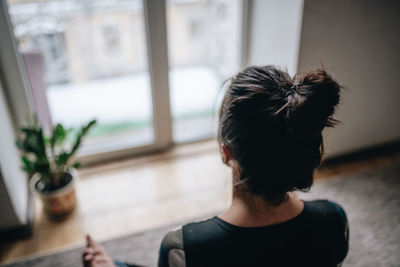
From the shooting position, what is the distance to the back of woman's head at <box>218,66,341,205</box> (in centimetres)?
64

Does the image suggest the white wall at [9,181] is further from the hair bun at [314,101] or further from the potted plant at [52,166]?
the hair bun at [314,101]

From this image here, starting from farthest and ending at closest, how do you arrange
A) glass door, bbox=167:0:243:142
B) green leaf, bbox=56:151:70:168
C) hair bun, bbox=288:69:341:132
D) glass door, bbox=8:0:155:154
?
glass door, bbox=167:0:243:142
glass door, bbox=8:0:155:154
green leaf, bbox=56:151:70:168
hair bun, bbox=288:69:341:132

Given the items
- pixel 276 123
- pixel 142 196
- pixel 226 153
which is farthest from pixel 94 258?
pixel 142 196

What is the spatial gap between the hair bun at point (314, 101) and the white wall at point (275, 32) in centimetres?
117

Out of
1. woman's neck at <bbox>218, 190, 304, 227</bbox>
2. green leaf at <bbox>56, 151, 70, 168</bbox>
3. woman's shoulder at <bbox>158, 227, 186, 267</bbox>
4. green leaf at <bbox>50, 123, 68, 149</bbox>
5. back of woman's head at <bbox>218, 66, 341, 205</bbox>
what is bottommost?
green leaf at <bbox>56, 151, 70, 168</bbox>

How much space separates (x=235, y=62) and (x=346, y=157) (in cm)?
100

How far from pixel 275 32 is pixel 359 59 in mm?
494

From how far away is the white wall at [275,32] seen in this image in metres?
1.76

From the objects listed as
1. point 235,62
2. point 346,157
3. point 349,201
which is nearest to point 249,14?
point 235,62

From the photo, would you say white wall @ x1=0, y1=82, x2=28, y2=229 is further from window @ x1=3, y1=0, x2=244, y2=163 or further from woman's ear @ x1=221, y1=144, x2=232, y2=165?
woman's ear @ x1=221, y1=144, x2=232, y2=165

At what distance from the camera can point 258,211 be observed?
0.73 metres

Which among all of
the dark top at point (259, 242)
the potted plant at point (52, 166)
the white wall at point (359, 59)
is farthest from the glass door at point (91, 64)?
the dark top at point (259, 242)

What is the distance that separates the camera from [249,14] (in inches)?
84.8

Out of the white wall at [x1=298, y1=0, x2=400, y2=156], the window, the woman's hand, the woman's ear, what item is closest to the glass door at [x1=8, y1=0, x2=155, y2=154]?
the window
